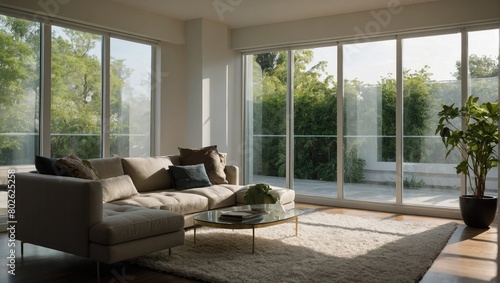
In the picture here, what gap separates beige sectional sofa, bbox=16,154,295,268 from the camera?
338 cm

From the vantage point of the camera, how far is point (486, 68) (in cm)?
585

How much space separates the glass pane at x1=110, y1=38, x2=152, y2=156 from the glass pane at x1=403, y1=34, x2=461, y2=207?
385 cm

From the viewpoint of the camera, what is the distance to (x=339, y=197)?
23.0 ft

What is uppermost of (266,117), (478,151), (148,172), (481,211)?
(266,117)

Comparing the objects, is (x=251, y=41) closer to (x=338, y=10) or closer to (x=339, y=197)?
(x=338, y=10)

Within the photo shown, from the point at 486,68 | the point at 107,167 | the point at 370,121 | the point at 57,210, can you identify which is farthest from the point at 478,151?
the point at 57,210

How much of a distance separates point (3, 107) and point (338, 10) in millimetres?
4568

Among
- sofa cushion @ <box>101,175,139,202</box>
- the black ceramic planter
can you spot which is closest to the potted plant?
the black ceramic planter

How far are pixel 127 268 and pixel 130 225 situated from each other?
0.44 m

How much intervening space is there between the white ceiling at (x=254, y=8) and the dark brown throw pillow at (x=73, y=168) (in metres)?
2.89

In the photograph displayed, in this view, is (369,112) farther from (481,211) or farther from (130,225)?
(130,225)

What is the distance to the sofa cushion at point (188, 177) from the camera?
17.6 ft

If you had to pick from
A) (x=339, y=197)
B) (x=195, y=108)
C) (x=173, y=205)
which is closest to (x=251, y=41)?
(x=195, y=108)

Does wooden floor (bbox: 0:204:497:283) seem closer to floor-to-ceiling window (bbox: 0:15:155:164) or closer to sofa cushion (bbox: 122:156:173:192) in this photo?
sofa cushion (bbox: 122:156:173:192)
